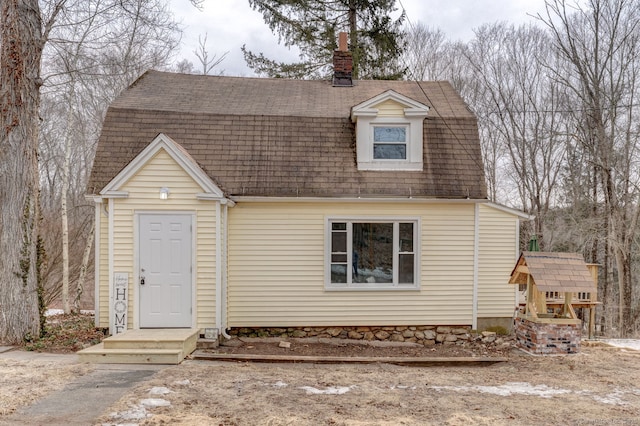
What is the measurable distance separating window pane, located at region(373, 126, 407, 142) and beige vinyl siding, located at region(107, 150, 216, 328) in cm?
396

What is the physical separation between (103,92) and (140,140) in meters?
9.96

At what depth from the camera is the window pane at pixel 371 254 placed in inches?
379

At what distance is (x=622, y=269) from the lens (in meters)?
15.6

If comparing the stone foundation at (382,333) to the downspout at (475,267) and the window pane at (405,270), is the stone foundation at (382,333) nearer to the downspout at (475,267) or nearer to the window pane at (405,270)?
the downspout at (475,267)

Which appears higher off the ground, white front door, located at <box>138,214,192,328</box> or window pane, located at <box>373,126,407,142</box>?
window pane, located at <box>373,126,407,142</box>

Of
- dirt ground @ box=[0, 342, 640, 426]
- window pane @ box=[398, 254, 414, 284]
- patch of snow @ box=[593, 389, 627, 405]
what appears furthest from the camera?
window pane @ box=[398, 254, 414, 284]

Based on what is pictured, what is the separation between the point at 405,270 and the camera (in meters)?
9.70

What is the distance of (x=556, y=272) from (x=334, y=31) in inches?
527

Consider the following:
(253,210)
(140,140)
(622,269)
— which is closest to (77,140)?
(140,140)

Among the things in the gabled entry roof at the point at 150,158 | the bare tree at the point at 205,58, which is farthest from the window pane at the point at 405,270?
the bare tree at the point at 205,58

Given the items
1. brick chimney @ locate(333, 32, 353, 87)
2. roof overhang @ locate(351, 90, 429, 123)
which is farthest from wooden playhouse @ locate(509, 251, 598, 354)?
brick chimney @ locate(333, 32, 353, 87)

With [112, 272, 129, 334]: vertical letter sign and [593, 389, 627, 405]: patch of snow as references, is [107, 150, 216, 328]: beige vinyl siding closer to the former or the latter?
[112, 272, 129, 334]: vertical letter sign

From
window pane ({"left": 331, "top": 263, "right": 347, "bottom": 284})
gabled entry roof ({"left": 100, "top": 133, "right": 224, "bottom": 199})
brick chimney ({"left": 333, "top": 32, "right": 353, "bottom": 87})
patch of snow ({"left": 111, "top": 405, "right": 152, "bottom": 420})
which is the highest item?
brick chimney ({"left": 333, "top": 32, "right": 353, "bottom": 87})

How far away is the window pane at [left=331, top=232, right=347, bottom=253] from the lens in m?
9.62
